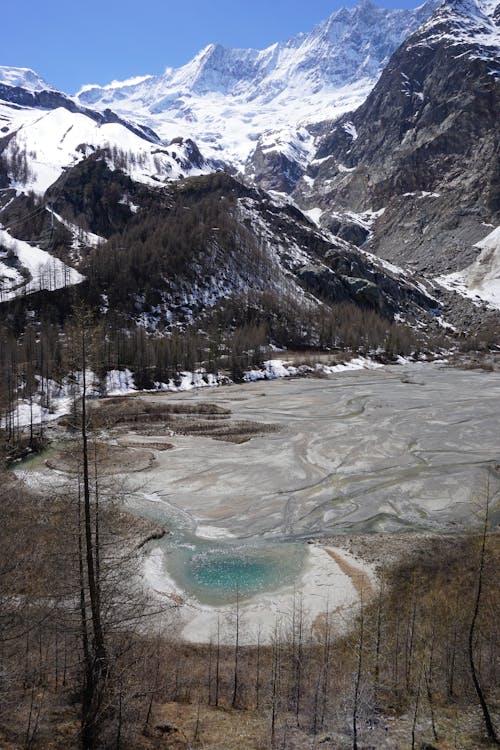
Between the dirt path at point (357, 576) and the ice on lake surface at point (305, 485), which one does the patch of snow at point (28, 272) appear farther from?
the dirt path at point (357, 576)

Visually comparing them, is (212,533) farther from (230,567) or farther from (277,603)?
(277,603)

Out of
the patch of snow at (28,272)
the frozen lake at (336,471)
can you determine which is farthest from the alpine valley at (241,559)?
the patch of snow at (28,272)

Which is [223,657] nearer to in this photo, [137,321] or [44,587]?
[44,587]

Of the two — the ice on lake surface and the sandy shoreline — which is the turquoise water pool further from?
the sandy shoreline

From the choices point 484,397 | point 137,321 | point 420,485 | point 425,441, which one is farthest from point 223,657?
point 137,321

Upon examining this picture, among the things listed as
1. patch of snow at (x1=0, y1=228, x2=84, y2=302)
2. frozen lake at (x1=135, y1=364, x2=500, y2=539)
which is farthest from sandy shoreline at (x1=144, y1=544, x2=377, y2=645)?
patch of snow at (x1=0, y1=228, x2=84, y2=302)

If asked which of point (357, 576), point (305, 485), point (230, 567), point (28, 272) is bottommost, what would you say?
point (230, 567)

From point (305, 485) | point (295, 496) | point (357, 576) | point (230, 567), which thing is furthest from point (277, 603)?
point (305, 485)

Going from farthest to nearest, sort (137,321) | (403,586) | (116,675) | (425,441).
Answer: (137,321)
(425,441)
(403,586)
(116,675)

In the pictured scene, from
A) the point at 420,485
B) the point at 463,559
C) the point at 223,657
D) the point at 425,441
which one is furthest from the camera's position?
the point at 425,441

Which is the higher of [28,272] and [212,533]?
[28,272]

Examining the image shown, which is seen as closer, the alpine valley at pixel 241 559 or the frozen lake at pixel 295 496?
the alpine valley at pixel 241 559
